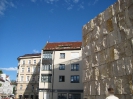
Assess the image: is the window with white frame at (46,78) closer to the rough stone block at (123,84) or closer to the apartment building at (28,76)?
the apartment building at (28,76)

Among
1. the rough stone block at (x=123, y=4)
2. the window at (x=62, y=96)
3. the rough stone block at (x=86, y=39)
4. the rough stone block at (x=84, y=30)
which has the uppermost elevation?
the rough stone block at (x=123, y=4)

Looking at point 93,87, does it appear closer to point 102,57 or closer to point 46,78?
point 102,57

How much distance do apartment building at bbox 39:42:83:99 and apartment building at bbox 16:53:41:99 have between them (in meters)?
19.5

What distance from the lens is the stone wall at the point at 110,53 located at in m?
9.36

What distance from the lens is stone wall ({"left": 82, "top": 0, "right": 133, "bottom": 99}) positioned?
9359mm

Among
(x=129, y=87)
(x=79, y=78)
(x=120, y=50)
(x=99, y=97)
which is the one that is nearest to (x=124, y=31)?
(x=120, y=50)

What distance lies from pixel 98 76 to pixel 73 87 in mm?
27387

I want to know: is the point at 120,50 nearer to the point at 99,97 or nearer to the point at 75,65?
the point at 99,97

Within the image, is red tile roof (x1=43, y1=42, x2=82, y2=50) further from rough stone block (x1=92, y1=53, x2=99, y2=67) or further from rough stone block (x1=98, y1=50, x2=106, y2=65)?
rough stone block (x1=98, y1=50, x2=106, y2=65)

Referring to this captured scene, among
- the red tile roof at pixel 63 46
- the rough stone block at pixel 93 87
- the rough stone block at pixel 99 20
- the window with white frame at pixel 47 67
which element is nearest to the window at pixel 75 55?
the red tile roof at pixel 63 46

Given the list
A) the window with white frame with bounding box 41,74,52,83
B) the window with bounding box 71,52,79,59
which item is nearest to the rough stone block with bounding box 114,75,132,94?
the window with bounding box 71,52,79,59

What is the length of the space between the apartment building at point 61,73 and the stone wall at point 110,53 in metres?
25.6

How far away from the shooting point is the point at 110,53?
35.1 ft

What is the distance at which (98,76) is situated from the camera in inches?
454
